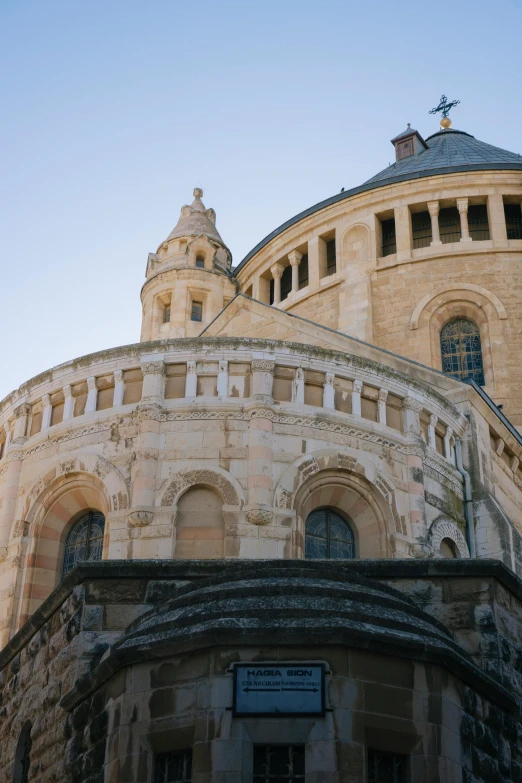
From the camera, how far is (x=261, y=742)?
28.9 feet

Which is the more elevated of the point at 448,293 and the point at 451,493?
the point at 448,293

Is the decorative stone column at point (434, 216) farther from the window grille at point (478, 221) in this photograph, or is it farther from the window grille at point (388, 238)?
the window grille at point (388, 238)

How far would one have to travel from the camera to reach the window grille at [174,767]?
29.6ft

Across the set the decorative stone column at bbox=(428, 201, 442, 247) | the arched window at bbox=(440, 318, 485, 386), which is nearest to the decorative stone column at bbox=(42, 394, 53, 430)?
the arched window at bbox=(440, 318, 485, 386)

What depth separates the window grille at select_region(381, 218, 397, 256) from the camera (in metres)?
34.3

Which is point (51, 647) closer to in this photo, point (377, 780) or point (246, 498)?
point (377, 780)

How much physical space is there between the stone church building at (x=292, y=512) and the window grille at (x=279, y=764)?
0.02 metres

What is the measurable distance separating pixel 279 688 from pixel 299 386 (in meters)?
10.8

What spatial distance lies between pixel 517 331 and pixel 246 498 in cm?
1649

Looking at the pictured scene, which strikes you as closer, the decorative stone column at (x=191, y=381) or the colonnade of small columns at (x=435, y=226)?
the decorative stone column at (x=191, y=381)

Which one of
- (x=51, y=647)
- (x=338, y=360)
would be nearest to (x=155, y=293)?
(x=338, y=360)

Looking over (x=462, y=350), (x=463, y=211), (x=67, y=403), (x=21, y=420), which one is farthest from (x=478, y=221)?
(x=21, y=420)

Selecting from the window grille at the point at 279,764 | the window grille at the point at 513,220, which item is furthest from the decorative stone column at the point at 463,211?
the window grille at the point at 279,764

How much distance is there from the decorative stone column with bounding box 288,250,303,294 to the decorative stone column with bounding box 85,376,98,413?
16161 millimetres
